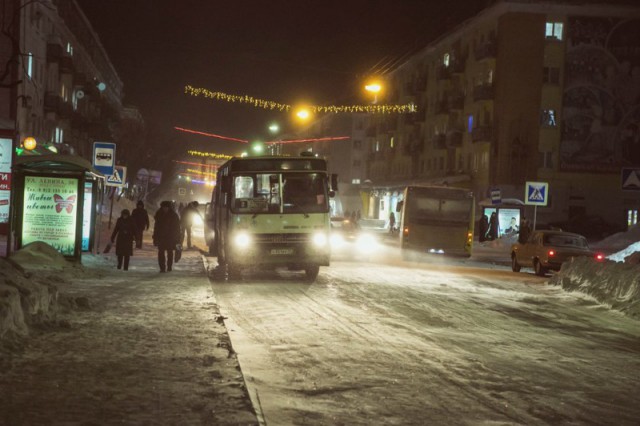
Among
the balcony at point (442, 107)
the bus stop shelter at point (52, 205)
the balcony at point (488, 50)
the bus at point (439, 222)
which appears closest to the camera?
the bus stop shelter at point (52, 205)

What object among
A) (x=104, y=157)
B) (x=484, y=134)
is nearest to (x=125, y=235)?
(x=104, y=157)

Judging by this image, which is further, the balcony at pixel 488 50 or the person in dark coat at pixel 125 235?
the balcony at pixel 488 50

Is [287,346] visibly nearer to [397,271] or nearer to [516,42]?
[397,271]

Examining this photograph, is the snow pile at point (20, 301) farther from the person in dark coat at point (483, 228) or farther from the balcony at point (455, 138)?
the balcony at point (455, 138)

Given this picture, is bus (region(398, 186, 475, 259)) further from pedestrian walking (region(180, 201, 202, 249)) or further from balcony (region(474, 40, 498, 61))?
balcony (region(474, 40, 498, 61))

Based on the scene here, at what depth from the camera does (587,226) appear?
178 ft

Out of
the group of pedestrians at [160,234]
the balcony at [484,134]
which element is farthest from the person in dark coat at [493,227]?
the group of pedestrians at [160,234]

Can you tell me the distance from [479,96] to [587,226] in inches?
479

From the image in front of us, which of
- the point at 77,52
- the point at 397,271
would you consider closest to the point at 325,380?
the point at 397,271

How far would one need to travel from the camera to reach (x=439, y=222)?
30312mm

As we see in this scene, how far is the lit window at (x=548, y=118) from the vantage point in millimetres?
56375

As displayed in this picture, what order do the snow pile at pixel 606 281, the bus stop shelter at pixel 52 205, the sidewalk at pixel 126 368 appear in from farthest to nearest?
the bus stop shelter at pixel 52 205
the snow pile at pixel 606 281
the sidewalk at pixel 126 368

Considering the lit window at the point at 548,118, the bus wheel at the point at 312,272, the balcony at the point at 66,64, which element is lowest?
the bus wheel at the point at 312,272

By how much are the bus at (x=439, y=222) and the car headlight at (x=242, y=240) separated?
483 inches
